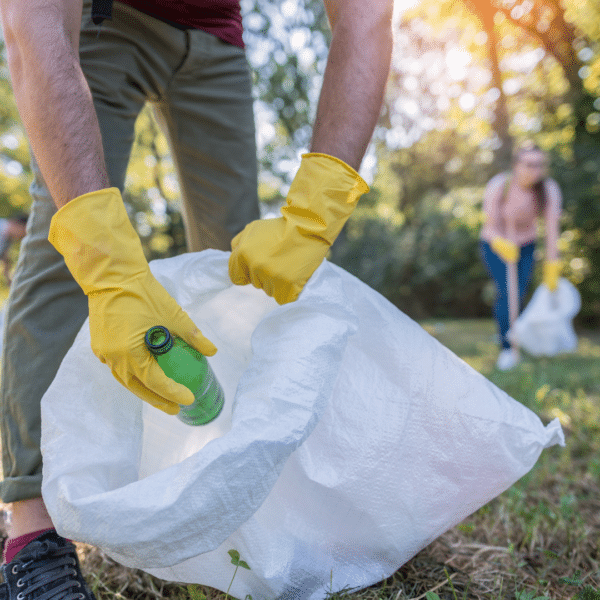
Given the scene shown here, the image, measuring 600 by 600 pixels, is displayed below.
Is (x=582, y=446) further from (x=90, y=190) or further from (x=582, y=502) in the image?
(x=90, y=190)

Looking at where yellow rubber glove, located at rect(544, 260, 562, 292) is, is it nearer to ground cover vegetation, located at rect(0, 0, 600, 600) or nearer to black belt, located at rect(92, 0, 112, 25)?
ground cover vegetation, located at rect(0, 0, 600, 600)

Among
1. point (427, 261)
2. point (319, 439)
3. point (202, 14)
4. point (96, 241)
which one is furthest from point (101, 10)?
point (427, 261)

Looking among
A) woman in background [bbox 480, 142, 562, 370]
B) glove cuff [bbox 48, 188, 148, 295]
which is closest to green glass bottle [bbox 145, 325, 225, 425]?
glove cuff [bbox 48, 188, 148, 295]

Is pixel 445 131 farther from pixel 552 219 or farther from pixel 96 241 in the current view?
pixel 96 241

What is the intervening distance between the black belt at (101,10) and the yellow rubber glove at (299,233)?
0.49 m

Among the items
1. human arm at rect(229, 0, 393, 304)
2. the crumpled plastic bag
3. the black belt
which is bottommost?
the crumpled plastic bag

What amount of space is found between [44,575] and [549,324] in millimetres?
3943

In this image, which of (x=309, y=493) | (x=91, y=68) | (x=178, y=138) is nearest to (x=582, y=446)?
(x=309, y=493)

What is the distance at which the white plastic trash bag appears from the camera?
148 inches

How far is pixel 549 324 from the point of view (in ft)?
12.4

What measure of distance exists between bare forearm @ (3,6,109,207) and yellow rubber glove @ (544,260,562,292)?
3.62 meters

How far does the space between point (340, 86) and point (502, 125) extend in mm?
9705

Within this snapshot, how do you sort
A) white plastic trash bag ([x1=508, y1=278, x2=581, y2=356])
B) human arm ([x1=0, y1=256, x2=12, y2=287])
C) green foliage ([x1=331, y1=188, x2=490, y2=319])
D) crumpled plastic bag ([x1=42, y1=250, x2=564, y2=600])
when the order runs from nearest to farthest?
crumpled plastic bag ([x1=42, y1=250, x2=564, y2=600]) → white plastic trash bag ([x1=508, y1=278, x2=581, y2=356]) → human arm ([x1=0, y1=256, x2=12, y2=287]) → green foliage ([x1=331, y1=188, x2=490, y2=319])

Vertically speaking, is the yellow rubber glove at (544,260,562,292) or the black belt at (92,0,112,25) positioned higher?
the black belt at (92,0,112,25)
